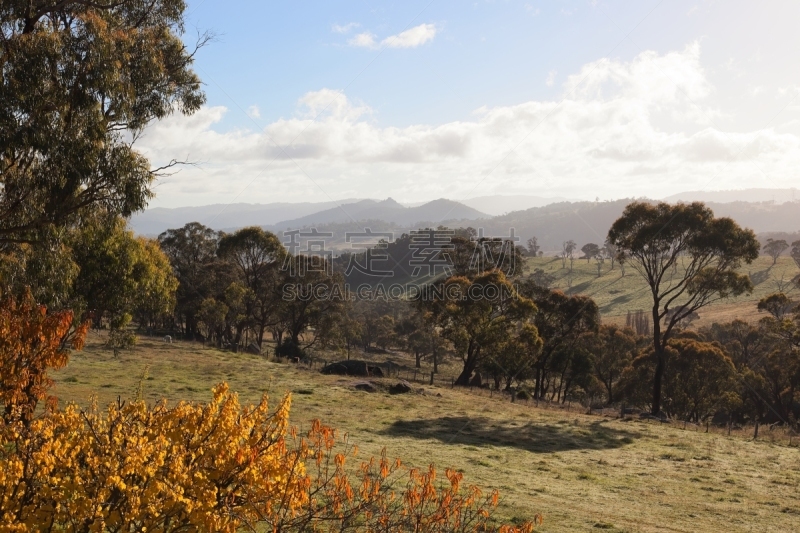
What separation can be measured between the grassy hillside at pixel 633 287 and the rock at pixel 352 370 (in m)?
76.2

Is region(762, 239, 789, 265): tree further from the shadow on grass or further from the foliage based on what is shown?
the foliage

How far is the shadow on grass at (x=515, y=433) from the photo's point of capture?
73.7 feet

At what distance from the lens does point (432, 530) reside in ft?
24.3

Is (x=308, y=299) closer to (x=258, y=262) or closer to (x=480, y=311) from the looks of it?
(x=258, y=262)

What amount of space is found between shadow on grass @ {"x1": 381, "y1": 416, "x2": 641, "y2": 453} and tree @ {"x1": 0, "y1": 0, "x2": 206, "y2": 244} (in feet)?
44.1

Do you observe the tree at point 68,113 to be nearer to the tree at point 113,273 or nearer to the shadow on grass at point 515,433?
the tree at point 113,273

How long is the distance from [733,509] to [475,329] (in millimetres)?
27628

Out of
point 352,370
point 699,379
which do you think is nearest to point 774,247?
point 699,379

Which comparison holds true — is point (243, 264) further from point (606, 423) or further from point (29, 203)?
point (29, 203)

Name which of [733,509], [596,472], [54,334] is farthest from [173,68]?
[733,509]

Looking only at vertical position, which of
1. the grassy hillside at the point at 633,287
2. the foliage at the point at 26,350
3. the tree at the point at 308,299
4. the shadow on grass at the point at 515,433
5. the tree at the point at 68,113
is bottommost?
the grassy hillside at the point at 633,287

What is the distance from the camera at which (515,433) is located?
24641 mm

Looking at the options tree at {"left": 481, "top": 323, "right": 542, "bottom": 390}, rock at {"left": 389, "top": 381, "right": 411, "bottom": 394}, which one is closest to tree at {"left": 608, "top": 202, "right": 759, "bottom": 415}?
tree at {"left": 481, "top": 323, "right": 542, "bottom": 390}

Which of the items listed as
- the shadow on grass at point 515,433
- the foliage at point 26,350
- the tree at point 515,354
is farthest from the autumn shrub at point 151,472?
the tree at point 515,354
